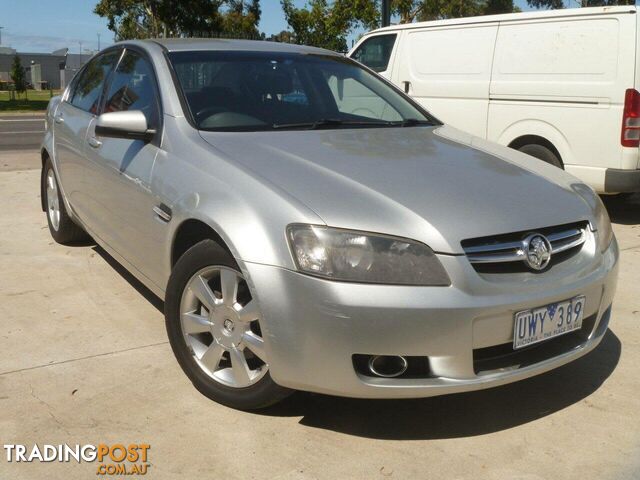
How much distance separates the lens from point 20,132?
1727 cm

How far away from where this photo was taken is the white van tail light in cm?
651

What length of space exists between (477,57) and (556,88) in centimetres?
103

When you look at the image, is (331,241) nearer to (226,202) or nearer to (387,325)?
(387,325)

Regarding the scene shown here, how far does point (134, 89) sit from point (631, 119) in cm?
443

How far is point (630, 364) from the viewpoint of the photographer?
3654 mm

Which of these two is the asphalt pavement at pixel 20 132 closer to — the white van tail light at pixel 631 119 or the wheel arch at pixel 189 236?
the white van tail light at pixel 631 119

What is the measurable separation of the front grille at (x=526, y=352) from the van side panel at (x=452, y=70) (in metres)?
5.01

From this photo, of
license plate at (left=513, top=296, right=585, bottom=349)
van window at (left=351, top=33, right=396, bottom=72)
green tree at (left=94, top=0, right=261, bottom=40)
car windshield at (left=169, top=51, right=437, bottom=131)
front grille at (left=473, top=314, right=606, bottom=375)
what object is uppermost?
green tree at (left=94, top=0, right=261, bottom=40)

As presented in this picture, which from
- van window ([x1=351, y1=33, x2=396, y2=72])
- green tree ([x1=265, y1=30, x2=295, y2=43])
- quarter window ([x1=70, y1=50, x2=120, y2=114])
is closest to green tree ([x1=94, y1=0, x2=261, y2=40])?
green tree ([x1=265, y1=30, x2=295, y2=43])

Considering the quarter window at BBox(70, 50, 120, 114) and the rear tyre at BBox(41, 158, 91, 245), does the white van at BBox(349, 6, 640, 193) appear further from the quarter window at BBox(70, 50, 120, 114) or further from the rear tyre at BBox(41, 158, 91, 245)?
the rear tyre at BBox(41, 158, 91, 245)

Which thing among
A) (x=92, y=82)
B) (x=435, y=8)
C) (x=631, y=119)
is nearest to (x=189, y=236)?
(x=92, y=82)

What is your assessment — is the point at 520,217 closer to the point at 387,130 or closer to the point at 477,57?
the point at 387,130

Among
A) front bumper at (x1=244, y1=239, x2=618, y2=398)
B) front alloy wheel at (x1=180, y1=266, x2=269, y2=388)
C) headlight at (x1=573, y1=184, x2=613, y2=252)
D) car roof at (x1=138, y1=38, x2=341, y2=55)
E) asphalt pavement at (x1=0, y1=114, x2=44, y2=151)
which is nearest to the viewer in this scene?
front bumper at (x1=244, y1=239, x2=618, y2=398)

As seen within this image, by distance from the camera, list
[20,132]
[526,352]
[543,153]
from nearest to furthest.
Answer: [526,352]
[543,153]
[20,132]
